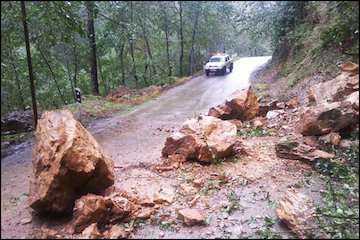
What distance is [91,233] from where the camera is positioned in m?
4.14

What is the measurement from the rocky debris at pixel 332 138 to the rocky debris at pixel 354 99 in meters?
0.57

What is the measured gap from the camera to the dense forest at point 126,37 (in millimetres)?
5742

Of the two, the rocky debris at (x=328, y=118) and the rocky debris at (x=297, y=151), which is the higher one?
the rocky debris at (x=328, y=118)

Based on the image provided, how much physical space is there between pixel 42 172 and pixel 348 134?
528 cm

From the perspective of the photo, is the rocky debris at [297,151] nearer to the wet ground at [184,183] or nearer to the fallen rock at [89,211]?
the wet ground at [184,183]

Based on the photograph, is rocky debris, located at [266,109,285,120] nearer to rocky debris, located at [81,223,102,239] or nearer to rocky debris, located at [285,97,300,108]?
rocky debris, located at [285,97,300,108]

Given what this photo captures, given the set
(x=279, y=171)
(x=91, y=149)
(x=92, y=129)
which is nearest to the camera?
(x=91, y=149)

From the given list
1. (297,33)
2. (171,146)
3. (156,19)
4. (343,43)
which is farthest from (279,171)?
(156,19)

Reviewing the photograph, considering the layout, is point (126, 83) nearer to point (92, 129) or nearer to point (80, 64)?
point (80, 64)

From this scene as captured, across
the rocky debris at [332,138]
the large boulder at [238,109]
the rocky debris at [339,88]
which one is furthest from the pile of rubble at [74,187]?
the large boulder at [238,109]

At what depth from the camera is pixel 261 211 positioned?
17.4ft

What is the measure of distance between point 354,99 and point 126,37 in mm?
7234

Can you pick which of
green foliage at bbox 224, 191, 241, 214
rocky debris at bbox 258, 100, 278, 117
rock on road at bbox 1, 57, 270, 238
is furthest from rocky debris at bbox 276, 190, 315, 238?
rocky debris at bbox 258, 100, 278, 117

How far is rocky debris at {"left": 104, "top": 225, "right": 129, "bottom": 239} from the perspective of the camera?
14.0ft
